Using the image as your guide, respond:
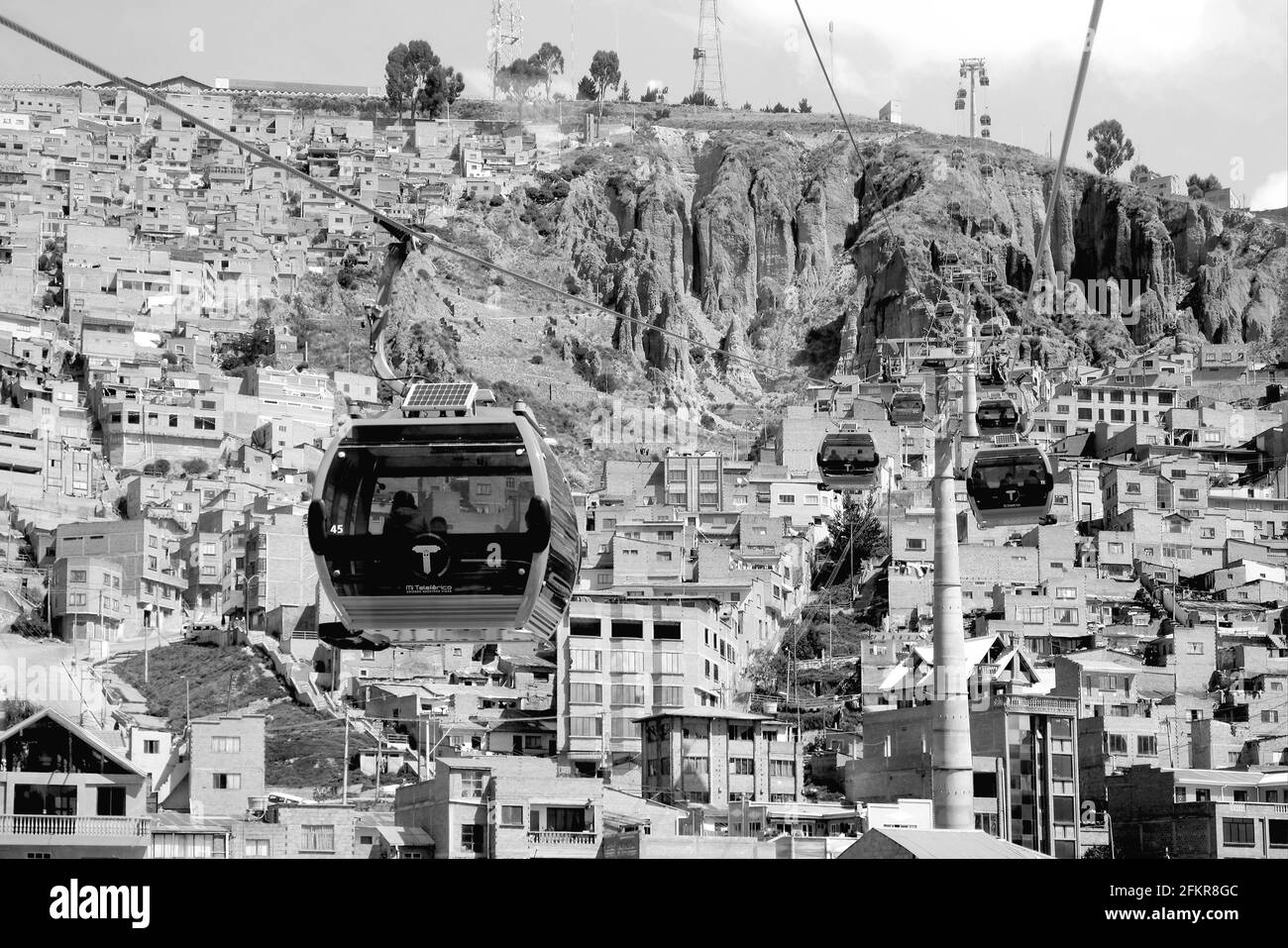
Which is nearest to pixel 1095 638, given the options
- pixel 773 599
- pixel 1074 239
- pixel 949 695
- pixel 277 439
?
pixel 773 599

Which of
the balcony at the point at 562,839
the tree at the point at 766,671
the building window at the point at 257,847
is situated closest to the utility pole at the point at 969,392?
the balcony at the point at 562,839

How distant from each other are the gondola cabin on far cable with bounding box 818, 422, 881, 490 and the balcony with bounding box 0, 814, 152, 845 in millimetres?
11510

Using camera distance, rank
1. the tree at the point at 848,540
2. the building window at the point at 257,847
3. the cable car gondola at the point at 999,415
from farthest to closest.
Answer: the tree at the point at 848,540 → the building window at the point at 257,847 → the cable car gondola at the point at 999,415

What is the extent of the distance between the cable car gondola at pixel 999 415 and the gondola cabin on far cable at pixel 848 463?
5.58 ft

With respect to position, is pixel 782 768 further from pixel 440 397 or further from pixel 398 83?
pixel 398 83

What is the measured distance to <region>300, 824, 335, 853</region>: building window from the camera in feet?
127

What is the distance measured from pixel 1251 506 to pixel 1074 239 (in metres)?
61.6

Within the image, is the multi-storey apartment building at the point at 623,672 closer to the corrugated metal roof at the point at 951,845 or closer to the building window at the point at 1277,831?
the building window at the point at 1277,831

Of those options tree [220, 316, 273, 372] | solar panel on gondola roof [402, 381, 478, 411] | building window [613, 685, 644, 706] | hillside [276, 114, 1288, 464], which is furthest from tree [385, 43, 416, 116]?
solar panel on gondola roof [402, 381, 478, 411]

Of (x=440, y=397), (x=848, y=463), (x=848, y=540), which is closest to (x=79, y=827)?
(x=848, y=463)

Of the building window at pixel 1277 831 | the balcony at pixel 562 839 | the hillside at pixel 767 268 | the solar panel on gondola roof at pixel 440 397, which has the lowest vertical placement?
the building window at pixel 1277 831

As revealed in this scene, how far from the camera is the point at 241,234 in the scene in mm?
125625

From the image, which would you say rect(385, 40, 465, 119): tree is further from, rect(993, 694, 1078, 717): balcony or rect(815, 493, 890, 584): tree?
rect(993, 694, 1078, 717): balcony

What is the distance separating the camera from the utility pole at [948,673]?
3262 centimetres
